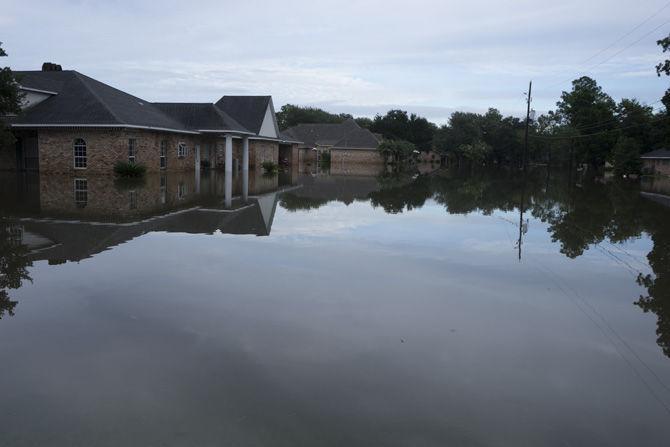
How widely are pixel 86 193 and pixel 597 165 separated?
71.0m

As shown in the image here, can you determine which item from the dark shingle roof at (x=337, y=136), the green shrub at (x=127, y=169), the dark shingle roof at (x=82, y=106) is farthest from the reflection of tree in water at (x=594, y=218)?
the dark shingle roof at (x=337, y=136)

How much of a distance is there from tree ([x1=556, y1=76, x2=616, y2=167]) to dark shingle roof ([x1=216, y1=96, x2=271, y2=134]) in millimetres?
35526

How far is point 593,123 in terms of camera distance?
228ft

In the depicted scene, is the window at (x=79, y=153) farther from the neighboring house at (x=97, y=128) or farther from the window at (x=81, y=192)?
the window at (x=81, y=192)

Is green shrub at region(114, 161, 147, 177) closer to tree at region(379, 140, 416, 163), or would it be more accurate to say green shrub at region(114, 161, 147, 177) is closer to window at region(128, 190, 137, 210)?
window at region(128, 190, 137, 210)

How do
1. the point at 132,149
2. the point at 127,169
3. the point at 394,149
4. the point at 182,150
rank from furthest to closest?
the point at 394,149 → the point at 182,150 → the point at 132,149 → the point at 127,169

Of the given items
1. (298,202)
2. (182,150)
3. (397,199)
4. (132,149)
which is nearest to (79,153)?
(132,149)

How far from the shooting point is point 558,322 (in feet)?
24.1

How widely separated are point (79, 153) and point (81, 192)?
400 inches

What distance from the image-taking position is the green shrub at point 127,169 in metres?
28.5

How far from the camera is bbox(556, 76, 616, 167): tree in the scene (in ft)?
220

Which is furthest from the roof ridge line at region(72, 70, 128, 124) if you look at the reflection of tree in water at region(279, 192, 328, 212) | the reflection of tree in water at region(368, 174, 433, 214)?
the reflection of tree in water at region(368, 174, 433, 214)

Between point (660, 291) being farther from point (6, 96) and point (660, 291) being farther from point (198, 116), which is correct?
point (198, 116)

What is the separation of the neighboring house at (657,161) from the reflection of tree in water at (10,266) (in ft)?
190
